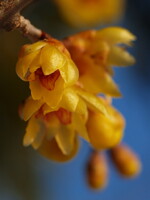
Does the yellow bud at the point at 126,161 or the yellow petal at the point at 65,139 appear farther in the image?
the yellow bud at the point at 126,161

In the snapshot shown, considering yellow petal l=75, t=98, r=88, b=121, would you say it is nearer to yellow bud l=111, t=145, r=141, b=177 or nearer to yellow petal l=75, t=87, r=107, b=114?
yellow petal l=75, t=87, r=107, b=114

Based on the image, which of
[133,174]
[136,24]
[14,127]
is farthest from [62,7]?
[133,174]

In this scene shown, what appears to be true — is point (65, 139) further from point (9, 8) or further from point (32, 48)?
point (9, 8)

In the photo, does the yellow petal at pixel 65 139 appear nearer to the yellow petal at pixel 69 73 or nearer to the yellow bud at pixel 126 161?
the yellow petal at pixel 69 73

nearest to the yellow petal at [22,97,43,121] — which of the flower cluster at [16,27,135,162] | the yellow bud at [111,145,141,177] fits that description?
the flower cluster at [16,27,135,162]

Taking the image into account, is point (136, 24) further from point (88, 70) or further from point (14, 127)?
point (88, 70)

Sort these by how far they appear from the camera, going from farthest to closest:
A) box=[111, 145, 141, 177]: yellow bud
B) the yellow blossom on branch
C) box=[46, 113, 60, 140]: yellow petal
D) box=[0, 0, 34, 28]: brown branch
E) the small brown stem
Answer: box=[111, 145, 141, 177]: yellow bud → box=[46, 113, 60, 140]: yellow petal → the yellow blossom on branch → the small brown stem → box=[0, 0, 34, 28]: brown branch

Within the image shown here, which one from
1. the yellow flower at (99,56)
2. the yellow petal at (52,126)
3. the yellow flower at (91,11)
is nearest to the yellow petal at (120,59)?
the yellow flower at (99,56)
